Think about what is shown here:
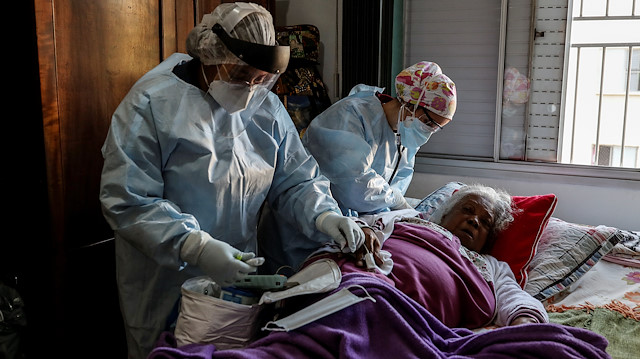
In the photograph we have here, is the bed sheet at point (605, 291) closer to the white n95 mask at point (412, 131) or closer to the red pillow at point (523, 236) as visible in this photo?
the red pillow at point (523, 236)

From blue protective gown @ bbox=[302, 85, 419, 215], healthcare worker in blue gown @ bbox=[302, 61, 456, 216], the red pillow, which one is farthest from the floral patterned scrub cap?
the red pillow

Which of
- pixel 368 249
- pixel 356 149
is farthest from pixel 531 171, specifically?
pixel 368 249

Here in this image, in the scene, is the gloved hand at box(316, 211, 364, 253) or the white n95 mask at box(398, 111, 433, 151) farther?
the white n95 mask at box(398, 111, 433, 151)

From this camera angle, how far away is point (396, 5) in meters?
3.37

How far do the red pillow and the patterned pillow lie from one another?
0.06 m

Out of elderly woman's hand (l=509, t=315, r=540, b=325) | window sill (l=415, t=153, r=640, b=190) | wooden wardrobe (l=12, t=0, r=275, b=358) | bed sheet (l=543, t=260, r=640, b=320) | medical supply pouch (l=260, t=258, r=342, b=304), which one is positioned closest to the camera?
medical supply pouch (l=260, t=258, r=342, b=304)

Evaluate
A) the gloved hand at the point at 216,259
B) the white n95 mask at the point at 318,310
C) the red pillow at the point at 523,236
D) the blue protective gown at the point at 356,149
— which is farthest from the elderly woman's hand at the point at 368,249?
the red pillow at the point at 523,236

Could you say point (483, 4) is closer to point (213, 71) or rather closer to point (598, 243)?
point (598, 243)

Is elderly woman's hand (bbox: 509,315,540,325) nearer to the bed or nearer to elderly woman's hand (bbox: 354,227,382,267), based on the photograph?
the bed

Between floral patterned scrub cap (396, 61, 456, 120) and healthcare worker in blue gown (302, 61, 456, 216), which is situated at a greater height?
floral patterned scrub cap (396, 61, 456, 120)

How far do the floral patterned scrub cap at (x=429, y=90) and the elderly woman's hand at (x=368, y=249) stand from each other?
30.7 inches

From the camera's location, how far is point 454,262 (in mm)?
1824

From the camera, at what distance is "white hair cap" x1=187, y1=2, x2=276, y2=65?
1466mm

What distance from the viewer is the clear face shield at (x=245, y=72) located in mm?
1440
